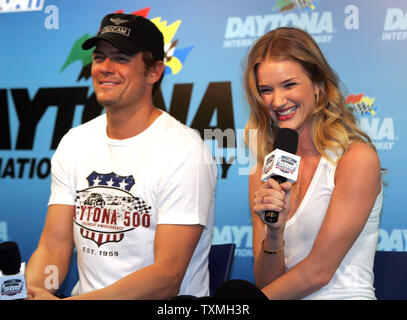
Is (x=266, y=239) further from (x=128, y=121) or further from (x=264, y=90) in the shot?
(x=128, y=121)

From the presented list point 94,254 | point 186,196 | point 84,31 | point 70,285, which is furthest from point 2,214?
point 186,196

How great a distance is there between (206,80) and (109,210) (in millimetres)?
1302

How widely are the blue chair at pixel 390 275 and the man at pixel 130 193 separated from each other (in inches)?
28.0

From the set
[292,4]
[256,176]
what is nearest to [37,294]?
[256,176]

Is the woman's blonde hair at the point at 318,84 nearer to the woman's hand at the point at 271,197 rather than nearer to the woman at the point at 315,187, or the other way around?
the woman at the point at 315,187

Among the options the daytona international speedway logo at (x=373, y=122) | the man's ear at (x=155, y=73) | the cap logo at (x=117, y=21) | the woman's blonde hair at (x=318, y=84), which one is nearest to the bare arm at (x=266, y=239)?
the woman's blonde hair at (x=318, y=84)

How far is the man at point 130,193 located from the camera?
2.18 metres

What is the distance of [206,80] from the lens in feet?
10.9

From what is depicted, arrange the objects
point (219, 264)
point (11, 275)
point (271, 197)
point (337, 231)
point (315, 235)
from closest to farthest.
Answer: point (271, 197)
point (11, 275)
point (337, 231)
point (315, 235)
point (219, 264)

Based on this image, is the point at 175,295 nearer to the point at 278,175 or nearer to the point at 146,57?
the point at 278,175

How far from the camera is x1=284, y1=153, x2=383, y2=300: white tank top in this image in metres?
2.07

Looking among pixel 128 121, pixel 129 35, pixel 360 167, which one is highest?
pixel 129 35

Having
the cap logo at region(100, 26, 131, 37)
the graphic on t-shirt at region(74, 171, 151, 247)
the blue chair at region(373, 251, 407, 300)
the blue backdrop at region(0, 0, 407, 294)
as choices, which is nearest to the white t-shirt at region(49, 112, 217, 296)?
the graphic on t-shirt at region(74, 171, 151, 247)
